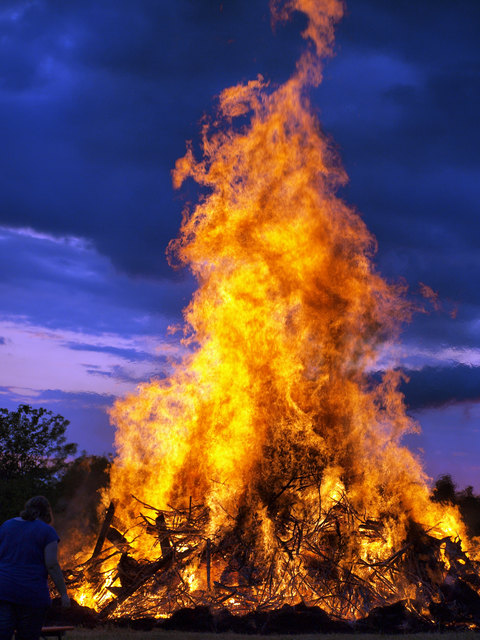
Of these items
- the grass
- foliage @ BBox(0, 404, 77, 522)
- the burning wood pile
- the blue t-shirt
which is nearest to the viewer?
the blue t-shirt

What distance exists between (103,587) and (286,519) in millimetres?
4526

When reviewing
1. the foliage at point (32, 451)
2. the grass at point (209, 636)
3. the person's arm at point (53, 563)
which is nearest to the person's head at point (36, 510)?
the person's arm at point (53, 563)

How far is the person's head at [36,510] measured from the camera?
654cm

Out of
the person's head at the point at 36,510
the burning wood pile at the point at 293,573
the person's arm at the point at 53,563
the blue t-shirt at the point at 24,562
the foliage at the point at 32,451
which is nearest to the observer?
the blue t-shirt at the point at 24,562

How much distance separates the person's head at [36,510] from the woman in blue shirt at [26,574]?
0.01 m

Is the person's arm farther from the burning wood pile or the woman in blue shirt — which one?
the burning wood pile

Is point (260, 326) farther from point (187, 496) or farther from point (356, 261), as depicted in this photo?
point (187, 496)

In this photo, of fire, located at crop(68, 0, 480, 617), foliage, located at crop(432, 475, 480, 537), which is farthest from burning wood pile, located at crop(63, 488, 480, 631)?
foliage, located at crop(432, 475, 480, 537)

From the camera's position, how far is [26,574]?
248 inches

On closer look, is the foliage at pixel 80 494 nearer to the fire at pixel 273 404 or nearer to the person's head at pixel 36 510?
the fire at pixel 273 404

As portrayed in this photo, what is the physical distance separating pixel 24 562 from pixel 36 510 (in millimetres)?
500

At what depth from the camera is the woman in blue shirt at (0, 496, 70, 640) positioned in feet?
20.6

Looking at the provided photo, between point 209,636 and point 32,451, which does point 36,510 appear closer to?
point 209,636

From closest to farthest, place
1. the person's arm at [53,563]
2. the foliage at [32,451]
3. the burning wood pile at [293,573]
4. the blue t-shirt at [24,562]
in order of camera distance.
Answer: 1. the blue t-shirt at [24,562]
2. the person's arm at [53,563]
3. the burning wood pile at [293,573]
4. the foliage at [32,451]
